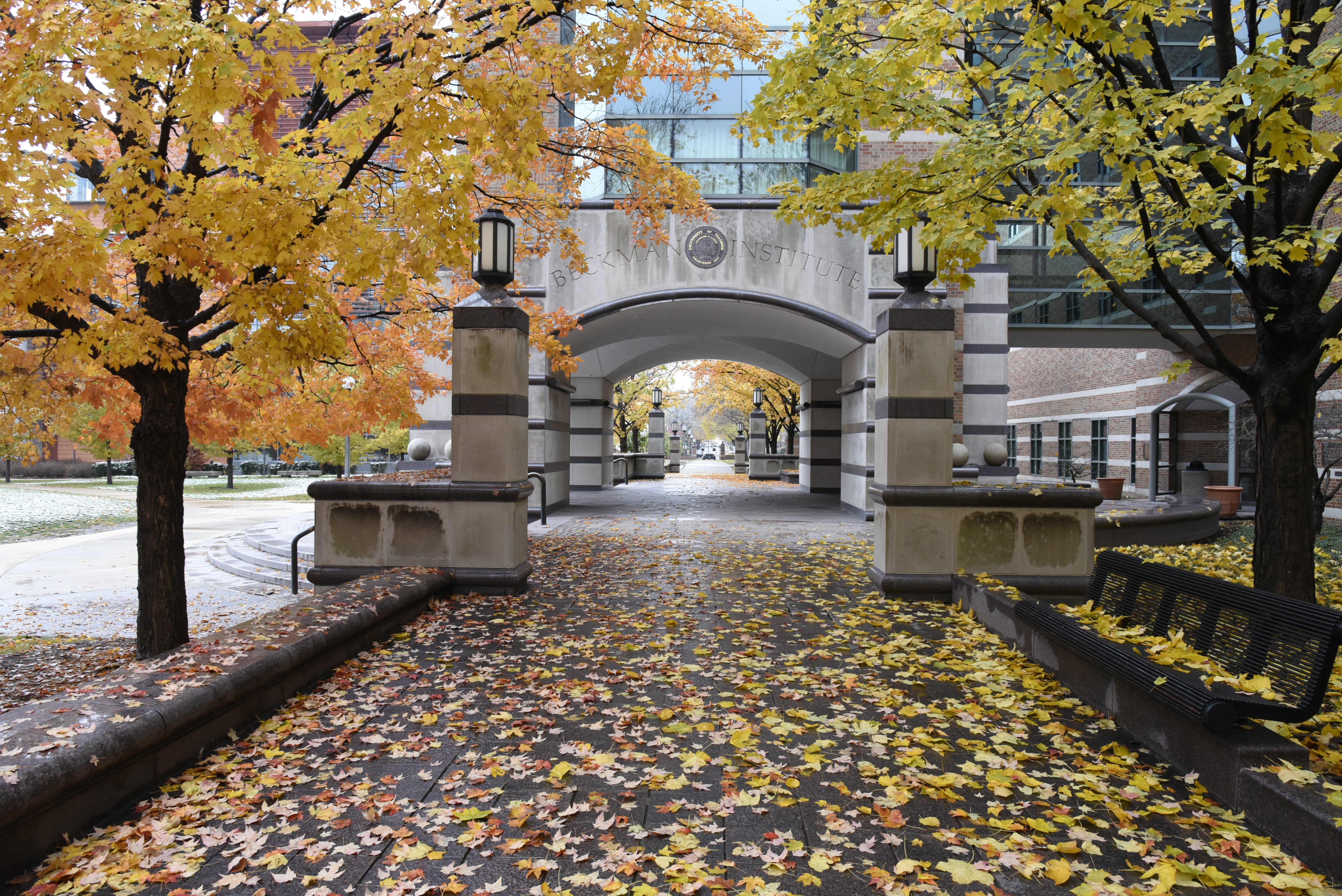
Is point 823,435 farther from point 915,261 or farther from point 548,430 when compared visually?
point 915,261

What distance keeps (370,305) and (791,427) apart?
22.6 meters

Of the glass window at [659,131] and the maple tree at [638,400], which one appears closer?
the glass window at [659,131]

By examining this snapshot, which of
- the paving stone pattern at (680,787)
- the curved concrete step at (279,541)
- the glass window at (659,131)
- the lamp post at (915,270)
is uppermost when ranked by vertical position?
the glass window at (659,131)

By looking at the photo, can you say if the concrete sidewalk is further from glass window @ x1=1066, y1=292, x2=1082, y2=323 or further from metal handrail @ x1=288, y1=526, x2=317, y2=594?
glass window @ x1=1066, y1=292, x2=1082, y2=323

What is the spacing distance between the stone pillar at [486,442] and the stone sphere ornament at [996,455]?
30.2ft

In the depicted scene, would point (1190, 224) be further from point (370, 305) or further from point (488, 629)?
point (370, 305)

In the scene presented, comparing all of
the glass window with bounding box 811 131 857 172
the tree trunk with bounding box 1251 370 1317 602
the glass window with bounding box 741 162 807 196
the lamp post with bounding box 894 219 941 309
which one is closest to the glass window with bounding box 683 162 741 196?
the glass window with bounding box 741 162 807 196

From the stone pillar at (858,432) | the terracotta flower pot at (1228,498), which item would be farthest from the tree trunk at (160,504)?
the terracotta flower pot at (1228,498)

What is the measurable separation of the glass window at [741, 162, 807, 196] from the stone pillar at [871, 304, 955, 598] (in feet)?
23.8

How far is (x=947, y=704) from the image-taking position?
433 centimetres

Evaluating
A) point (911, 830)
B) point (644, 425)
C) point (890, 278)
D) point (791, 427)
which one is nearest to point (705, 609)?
point (911, 830)

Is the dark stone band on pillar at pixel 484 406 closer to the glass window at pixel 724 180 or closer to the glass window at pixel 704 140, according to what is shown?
the glass window at pixel 724 180

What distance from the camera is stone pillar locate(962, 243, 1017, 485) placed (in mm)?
13648

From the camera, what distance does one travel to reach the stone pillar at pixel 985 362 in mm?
13648
